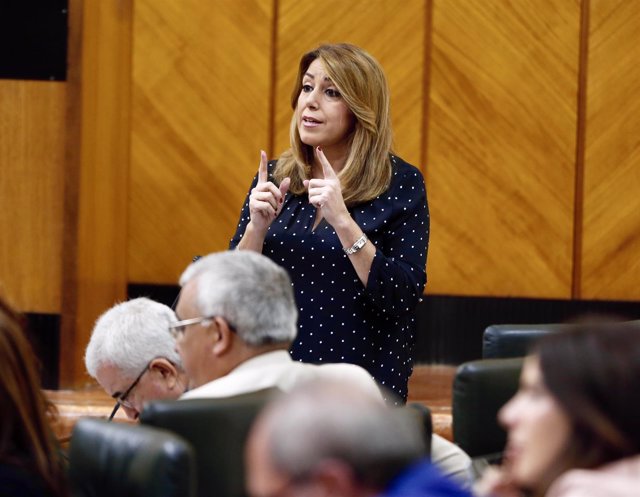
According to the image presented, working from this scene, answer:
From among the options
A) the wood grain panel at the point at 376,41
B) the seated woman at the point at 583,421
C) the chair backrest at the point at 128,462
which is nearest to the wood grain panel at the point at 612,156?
the wood grain panel at the point at 376,41

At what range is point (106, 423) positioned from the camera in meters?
1.97

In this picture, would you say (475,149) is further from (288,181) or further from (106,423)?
(106,423)

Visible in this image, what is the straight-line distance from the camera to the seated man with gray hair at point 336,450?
1.31 m

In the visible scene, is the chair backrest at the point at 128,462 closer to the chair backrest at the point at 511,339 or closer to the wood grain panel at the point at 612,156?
the chair backrest at the point at 511,339

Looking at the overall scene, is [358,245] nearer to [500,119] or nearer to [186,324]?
[186,324]

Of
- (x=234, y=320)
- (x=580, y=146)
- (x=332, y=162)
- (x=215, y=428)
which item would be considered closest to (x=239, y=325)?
(x=234, y=320)

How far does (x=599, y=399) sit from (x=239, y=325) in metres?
0.91

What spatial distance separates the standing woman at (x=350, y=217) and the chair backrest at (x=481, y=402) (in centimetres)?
75

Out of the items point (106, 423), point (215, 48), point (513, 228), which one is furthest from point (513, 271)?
point (106, 423)

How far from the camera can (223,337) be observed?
2330 mm

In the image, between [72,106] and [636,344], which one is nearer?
[636,344]

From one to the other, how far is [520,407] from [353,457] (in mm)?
370

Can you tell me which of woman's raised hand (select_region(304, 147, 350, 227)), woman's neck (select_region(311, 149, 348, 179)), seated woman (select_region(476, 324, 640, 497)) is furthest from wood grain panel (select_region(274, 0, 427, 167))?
seated woman (select_region(476, 324, 640, 497))

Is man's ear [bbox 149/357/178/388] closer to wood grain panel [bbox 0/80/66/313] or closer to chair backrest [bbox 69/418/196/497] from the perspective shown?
chair backrest [bbox 69/418/196/497]
